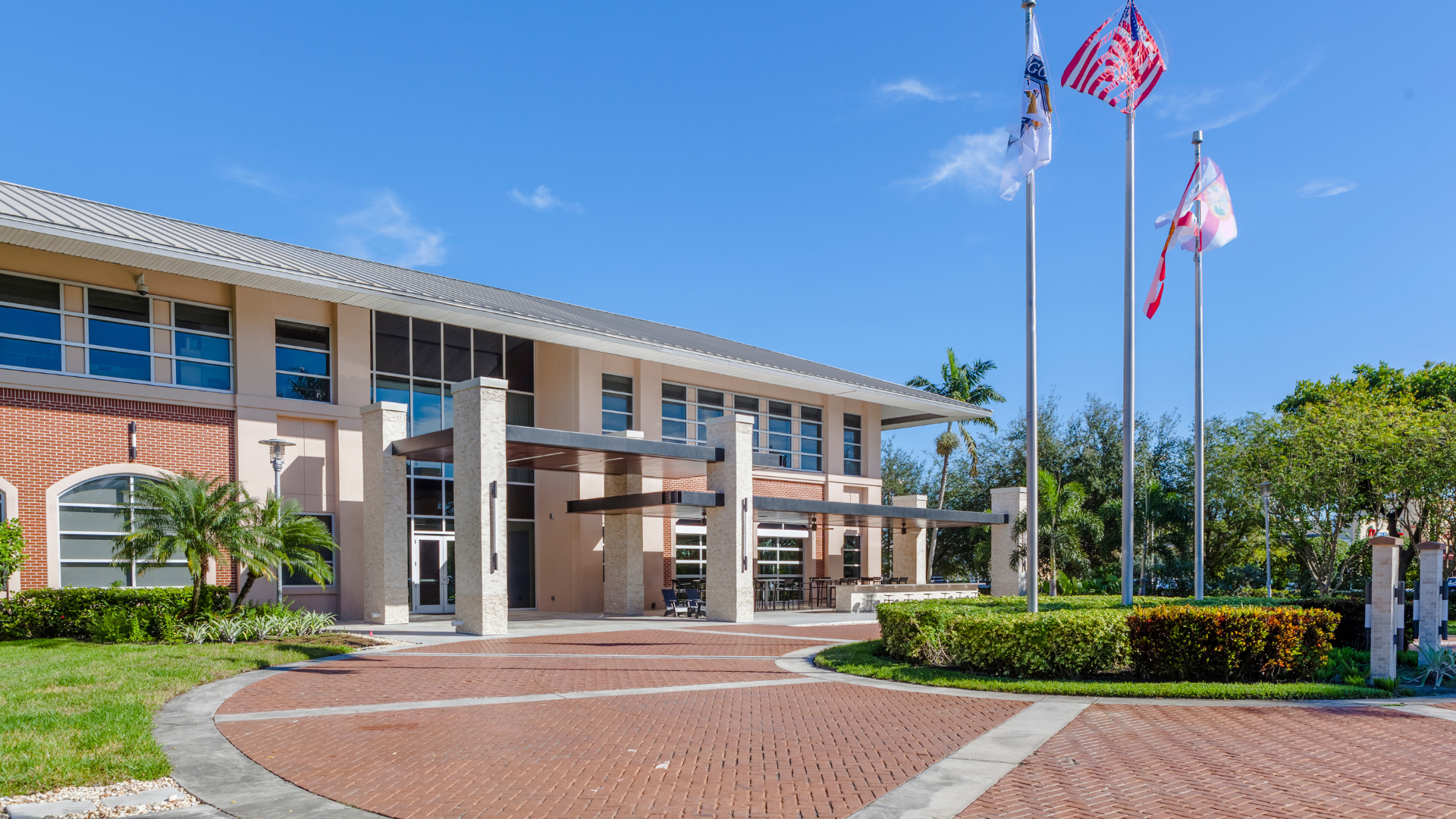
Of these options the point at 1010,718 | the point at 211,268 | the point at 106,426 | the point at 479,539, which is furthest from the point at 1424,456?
the point at 106,426

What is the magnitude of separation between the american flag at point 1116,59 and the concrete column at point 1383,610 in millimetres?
7480

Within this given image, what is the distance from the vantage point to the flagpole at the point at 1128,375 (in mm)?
15219

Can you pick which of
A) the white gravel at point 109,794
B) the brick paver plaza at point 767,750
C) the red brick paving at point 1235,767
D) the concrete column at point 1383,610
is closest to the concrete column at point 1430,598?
the concrete column at point 1383,610

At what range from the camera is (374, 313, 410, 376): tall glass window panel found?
2484cm

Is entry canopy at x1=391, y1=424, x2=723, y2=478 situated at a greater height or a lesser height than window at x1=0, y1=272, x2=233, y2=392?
lesser

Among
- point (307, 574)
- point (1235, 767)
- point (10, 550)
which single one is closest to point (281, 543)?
point (307, 574)

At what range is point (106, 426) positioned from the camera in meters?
20.2

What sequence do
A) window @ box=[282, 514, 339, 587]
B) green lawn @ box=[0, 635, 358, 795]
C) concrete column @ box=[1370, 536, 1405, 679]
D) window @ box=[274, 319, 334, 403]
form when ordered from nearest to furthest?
green lawn @ box=[0, 635, 358, 795] → concrete column @ box=[1370, 536, 1405, 679] → window @ box=[282, 514, 339, 587] → window @ box=[274, 319, 334, 403]

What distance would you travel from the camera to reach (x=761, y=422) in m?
33.4

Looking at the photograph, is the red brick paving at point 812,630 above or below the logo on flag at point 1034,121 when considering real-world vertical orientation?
below

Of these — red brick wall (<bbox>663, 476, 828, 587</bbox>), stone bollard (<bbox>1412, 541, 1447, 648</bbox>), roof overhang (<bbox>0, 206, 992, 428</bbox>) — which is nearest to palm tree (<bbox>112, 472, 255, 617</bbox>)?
roof overhang (<bbox>0, 206, 992, 428</bbox>)

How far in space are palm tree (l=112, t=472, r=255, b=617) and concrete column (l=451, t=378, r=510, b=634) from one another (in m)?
4.16

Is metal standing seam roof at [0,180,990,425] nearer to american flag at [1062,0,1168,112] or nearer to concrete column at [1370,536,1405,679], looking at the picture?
american flag at [1062,0,1168,112]

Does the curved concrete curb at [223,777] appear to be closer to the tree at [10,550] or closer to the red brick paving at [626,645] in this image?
the red brick paving at [626,645]
